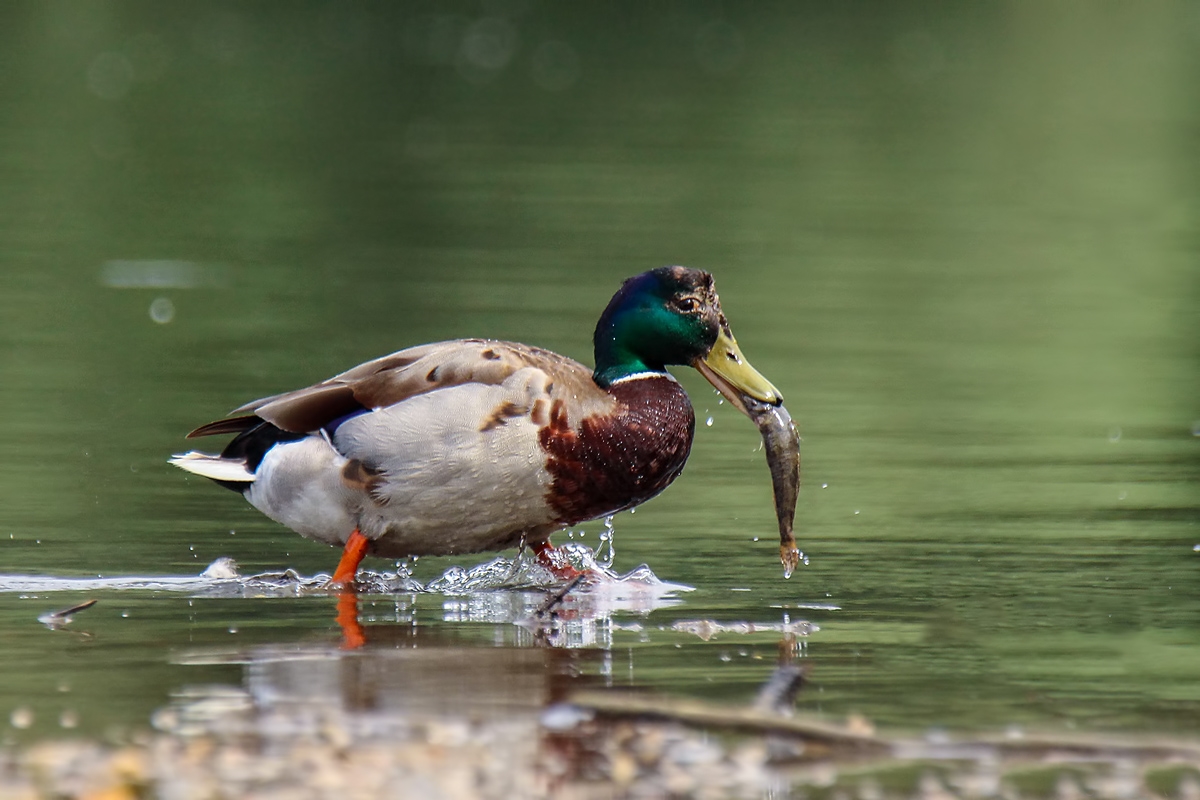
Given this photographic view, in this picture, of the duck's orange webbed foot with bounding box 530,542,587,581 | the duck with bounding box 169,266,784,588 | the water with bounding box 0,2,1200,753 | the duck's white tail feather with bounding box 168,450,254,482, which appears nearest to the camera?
the water with bounding box 0,2,1200,753

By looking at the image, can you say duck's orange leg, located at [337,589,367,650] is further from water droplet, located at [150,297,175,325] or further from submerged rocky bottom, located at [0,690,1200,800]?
water droplet, located at [150,297,175,325]

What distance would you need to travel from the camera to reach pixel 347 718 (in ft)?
18.0

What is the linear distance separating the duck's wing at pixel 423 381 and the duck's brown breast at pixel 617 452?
7cm

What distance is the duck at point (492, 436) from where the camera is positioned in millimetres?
7473

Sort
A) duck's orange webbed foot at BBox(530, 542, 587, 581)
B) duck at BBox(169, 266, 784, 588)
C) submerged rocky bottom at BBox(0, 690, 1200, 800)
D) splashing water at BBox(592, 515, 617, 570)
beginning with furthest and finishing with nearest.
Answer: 1. splashing water at BBox(592, 515, 617, 570)
2. duck's orange webbed foot at BBox(530, 542, 587, 581)
3. duck at BBox(169, 266, 784, 588)
4. submerged rocky bottom at BBox(0, 690, 1200, 800)

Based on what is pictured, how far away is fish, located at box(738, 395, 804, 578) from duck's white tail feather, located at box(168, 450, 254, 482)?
1.98 metres

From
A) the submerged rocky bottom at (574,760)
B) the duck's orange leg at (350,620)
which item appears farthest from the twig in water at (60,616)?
the submerged rocky bottom at (574,760)

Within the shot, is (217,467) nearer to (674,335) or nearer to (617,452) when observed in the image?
(617,452)

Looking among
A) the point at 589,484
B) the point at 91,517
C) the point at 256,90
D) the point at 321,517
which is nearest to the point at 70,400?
the point at 91,517

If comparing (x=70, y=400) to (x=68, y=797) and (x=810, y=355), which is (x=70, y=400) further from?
(x=68, y=797)

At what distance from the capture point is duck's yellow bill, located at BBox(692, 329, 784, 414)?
7832 millimetres

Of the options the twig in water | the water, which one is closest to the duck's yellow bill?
the water

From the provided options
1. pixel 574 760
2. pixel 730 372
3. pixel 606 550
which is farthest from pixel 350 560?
pixel 574 760

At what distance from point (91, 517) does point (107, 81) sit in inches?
1007
